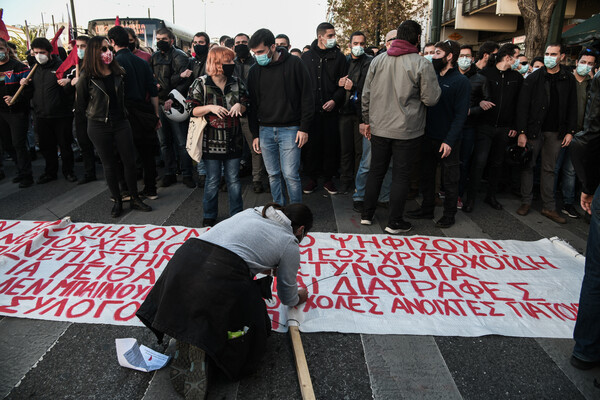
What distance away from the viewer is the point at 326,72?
6.04 meters

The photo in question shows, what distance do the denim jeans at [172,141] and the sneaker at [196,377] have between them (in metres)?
4.61

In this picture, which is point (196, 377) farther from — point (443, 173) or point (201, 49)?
point (201, 49)

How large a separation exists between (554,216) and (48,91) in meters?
7.30

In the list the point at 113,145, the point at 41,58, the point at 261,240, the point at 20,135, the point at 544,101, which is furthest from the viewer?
the point at 20,135

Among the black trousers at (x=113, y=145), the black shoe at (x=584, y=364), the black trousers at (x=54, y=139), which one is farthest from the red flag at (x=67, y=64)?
the black shoe at (x=584, y=364)

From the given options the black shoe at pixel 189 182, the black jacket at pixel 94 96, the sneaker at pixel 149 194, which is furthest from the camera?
the black shoe at pixel 189 182

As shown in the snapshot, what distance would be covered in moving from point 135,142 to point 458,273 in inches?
172

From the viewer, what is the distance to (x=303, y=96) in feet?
15.3

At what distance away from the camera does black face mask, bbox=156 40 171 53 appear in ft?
21.0

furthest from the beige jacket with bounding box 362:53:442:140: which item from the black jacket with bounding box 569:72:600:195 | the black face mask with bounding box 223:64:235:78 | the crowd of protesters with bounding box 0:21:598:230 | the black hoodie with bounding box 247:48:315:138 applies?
the black jacket with bounding box 569:72:600:195

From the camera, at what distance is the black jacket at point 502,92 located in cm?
538

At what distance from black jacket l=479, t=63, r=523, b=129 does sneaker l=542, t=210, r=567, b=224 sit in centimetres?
127

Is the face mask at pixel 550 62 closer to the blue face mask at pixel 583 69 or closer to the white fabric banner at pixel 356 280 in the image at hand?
the blue face mask at pixel 583 69

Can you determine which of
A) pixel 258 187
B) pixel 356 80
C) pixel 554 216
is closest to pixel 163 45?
pixel 258 187
